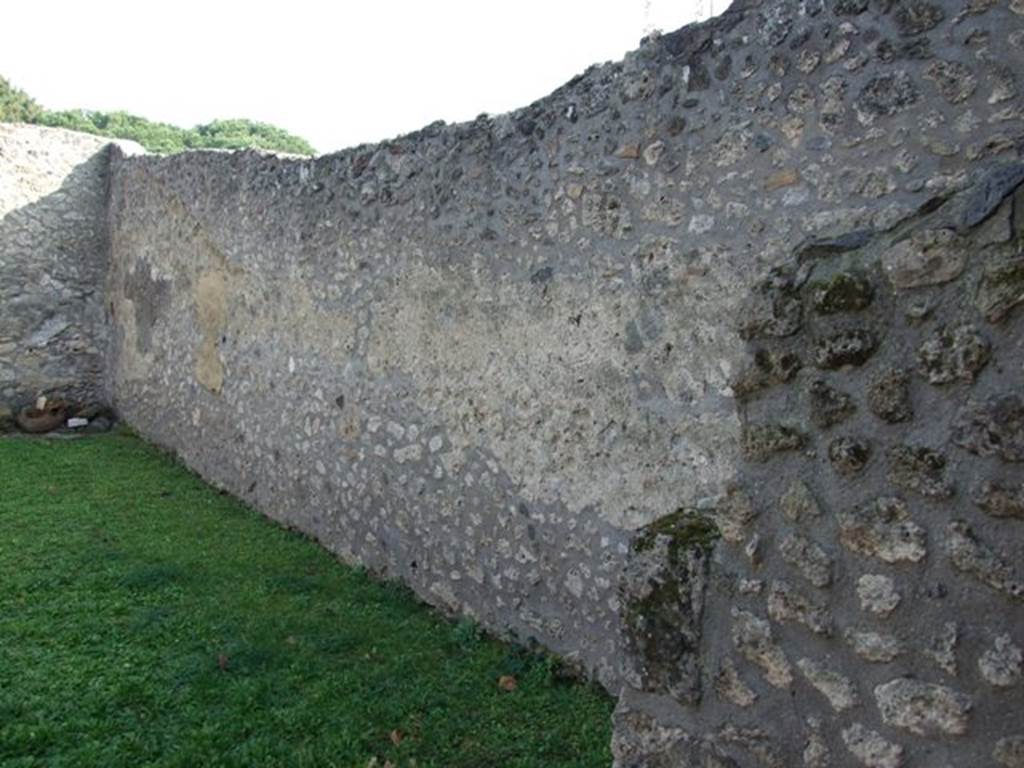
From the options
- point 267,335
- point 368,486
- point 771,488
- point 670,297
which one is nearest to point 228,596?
point 368,486

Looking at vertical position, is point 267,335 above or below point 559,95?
below

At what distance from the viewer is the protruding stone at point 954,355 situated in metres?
1.35

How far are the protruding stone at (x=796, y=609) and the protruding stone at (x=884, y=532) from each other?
0.13 metres

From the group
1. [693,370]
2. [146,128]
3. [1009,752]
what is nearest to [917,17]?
[693,370]

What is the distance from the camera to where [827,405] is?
155cm

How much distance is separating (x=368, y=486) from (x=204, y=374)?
8.61 feet

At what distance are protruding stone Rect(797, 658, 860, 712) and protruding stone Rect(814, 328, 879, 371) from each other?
49cm

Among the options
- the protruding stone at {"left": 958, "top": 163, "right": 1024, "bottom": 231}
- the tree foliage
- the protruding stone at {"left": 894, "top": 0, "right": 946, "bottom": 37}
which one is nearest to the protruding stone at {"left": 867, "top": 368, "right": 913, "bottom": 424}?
the protruding stone at {"left": 958, "top": 163, "right": 1024, "bottom": 231}

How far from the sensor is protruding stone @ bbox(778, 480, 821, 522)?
157 cm

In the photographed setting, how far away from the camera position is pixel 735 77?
3.06 metres

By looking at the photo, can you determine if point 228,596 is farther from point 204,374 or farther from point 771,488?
point 771,488

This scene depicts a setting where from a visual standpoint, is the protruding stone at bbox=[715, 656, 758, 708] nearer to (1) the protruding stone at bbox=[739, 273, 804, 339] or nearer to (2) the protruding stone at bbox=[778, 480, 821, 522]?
(2) the protruding stone at bbox=[778, 480, 821, 522]

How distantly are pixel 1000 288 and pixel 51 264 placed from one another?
951 centimetres

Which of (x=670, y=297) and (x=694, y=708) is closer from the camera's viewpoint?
(x=694, y=708)
